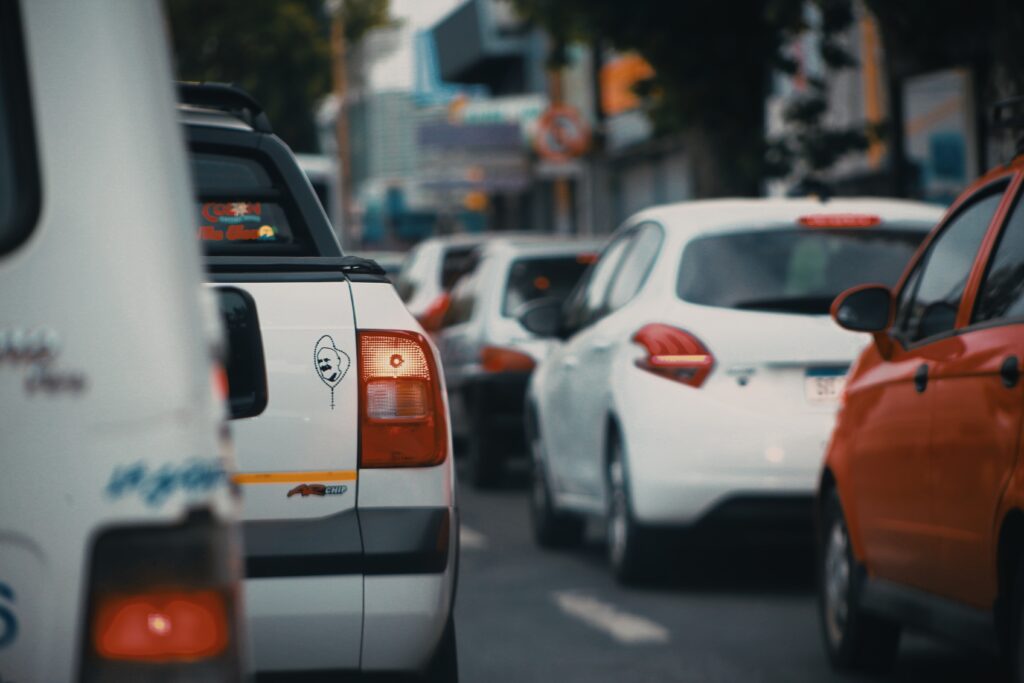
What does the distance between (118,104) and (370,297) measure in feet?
6.70

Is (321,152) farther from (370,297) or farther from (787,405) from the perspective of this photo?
(370,297)

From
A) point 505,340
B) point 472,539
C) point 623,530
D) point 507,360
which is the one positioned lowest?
point 472,539

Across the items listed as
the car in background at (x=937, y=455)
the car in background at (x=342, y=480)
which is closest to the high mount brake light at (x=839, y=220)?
the car in background at (x=937, y=455)

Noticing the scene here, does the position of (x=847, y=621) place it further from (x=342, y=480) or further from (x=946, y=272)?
(x=342, y=480)

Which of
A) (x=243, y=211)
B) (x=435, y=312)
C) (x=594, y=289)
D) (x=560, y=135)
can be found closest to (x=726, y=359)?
(x=594, y=289)

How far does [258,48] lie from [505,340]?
1178 inches

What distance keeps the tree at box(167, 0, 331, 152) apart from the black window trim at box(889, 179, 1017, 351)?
35.6 m

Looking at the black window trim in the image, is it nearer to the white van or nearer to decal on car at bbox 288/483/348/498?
decal on car at bbox 288/483/348/498

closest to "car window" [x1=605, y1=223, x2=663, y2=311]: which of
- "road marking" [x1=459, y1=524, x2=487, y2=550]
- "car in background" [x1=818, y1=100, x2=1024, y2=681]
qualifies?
"road marking" [x1=459, y1=524, x2=487, y2=550]

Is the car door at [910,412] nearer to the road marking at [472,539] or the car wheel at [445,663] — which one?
the car wheel at [445,663]

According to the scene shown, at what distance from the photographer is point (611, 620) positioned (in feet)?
27.2

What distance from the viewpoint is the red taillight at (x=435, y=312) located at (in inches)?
660

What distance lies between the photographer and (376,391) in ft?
15.7

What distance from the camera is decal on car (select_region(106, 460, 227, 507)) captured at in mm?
2758
